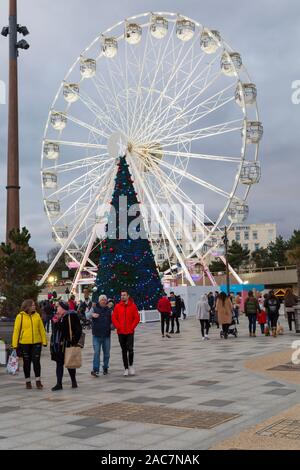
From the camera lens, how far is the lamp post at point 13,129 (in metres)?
13.8

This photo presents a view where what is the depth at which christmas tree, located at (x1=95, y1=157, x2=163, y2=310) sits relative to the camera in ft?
97.2

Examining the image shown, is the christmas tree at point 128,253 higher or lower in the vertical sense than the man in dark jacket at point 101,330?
higher

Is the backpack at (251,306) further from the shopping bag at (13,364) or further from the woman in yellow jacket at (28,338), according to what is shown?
the woman in yellow jacket at (28,338)

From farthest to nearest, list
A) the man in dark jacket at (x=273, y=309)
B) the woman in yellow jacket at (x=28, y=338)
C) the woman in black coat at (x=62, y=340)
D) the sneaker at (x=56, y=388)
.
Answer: the man in dark jacket at (x=273, y=309), the woman in yellow jacket at (x=28, y=338), the woman in black coat at (x=62, y=340), the sneaker at (x=56, y=388)

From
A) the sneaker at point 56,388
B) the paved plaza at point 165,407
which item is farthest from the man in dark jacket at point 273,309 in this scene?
the sneaker at point 56,388

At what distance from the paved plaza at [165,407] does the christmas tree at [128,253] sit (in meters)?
16.3

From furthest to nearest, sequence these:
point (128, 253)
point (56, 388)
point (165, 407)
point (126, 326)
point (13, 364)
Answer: point (128, 253), point (13, 364), point (126, 326), point (56, 388), point (165, 407)

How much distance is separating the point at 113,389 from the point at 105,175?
25.0m

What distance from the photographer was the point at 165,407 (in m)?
7.67

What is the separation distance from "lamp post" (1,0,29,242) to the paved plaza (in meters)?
3.67

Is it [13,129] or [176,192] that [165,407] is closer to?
[13,129]

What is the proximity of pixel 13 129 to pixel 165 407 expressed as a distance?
8744 mm

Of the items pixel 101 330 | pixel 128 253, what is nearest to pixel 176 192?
pixel 128 253
